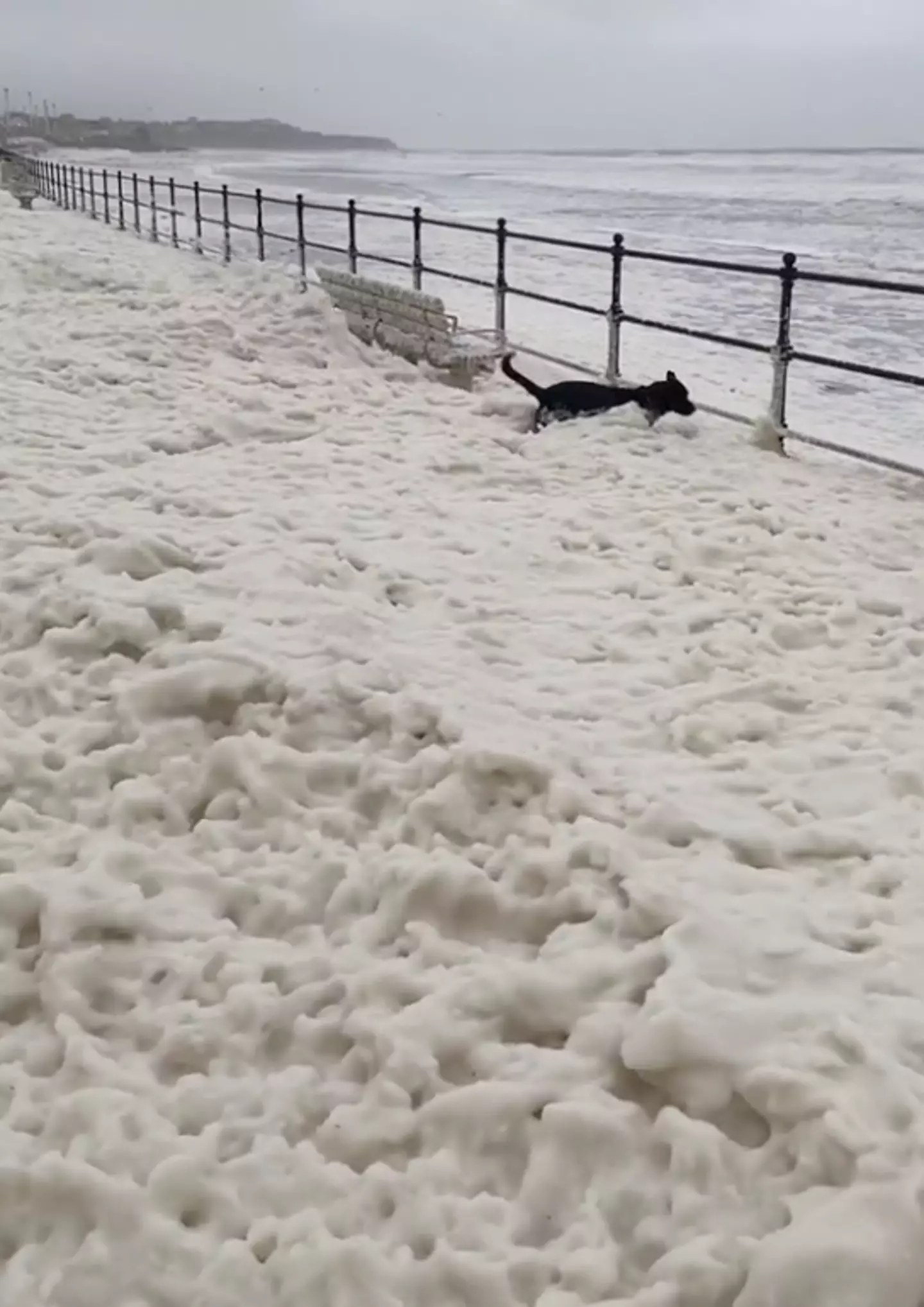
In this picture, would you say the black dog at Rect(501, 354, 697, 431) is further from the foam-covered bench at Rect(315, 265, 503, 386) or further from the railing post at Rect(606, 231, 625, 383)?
the foam-covered bench at Rect(315, 265, 503, 386)

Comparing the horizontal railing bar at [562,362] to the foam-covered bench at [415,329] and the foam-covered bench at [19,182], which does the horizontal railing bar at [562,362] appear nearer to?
the foam-covered bench at [415,329]

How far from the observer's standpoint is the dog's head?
21.2ft

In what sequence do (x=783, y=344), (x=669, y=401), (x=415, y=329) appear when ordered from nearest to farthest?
(x=783, y=344) < (x=669, y=401) < (x=415, y=329)

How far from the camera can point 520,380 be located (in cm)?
688

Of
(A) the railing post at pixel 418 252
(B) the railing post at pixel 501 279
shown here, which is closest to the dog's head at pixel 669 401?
(B) the railing post at pixel 501 279

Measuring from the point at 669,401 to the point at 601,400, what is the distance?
0.35 metres

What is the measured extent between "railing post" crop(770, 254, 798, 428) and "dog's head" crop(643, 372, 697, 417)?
1.56 feet

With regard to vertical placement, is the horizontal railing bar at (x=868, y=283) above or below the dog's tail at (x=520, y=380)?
above

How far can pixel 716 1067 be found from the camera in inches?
81.2

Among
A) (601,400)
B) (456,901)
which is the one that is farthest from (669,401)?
(456,901)

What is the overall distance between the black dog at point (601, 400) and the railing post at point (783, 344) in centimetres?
50

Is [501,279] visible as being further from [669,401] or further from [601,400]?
[669,401]

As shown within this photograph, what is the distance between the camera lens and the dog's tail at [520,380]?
21.8 feet

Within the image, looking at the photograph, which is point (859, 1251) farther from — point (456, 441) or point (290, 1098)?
point (456, 441)
